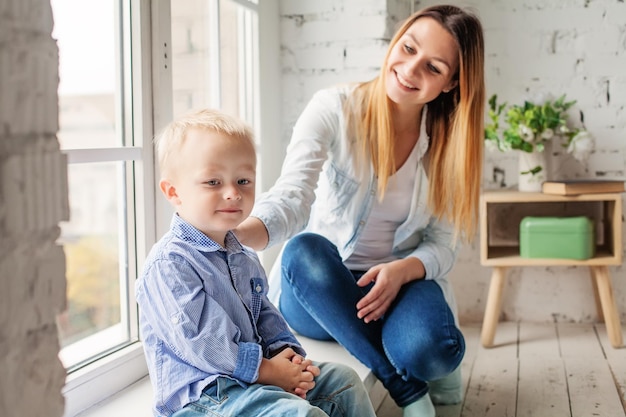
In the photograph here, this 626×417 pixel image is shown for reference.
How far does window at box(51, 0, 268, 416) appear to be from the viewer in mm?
1647

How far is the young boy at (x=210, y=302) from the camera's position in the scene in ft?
Result: 4.25

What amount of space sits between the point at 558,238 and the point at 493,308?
1.15ft

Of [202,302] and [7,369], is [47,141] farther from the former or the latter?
[202,302]

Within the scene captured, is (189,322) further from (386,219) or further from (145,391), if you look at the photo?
(386,219)

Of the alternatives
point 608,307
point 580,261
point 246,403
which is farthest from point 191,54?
point 608,307

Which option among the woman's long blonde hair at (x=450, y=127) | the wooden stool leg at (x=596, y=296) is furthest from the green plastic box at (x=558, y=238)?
the woman's long blonde hair at (x=450, y=127)

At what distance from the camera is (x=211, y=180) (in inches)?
53.3

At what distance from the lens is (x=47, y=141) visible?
86 cm

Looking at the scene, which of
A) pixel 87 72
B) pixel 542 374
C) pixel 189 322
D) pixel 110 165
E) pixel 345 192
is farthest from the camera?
pixel 542 374

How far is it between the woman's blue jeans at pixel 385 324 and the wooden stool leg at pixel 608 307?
3.74 ft

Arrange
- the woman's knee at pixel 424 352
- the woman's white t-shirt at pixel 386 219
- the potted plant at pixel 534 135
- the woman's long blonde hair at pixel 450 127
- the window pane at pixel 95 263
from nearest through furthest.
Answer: the window pane at pixel 95 263
the woman's knee at pixel 424 352
the woman's long blonde hair at pixel 450 127
the woman's white t-shirt at pixel 386 219
the potted plant at pixel 534 135


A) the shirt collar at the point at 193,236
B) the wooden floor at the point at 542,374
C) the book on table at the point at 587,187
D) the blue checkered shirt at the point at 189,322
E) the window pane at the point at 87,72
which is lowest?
the wooden floor at the point at 542,374

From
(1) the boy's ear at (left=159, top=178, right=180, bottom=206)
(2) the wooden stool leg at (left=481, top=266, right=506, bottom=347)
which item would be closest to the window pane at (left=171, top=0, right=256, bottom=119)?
(1) the boy's ear at (left=159, top=178, right=180, bottom=206)

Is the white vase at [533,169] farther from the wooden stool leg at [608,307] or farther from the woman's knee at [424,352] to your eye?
the woman's knee at [424,352]
